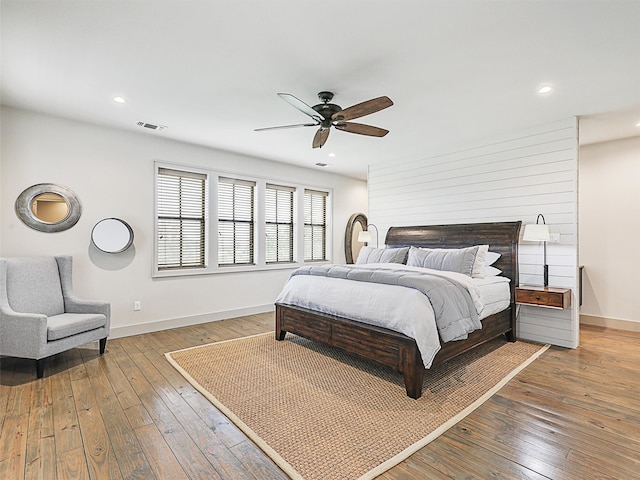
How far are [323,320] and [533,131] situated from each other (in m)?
3.51

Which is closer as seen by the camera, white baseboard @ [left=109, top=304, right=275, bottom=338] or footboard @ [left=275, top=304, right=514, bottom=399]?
footboard @ [left=275, top=304, right=514, bottom=399]

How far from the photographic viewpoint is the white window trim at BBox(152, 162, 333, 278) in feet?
15.6

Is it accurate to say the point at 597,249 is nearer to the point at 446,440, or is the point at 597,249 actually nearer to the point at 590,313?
the point at 590,313

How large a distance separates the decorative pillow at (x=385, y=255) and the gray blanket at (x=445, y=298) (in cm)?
151

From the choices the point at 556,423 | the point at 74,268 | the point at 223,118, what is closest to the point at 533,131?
the point at 556,423

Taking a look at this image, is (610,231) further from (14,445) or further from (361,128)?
(14,445)

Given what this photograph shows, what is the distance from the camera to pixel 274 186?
5.99 meters

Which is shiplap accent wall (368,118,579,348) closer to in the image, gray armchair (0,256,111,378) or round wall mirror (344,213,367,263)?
round wall mirror (344,213,367,263)

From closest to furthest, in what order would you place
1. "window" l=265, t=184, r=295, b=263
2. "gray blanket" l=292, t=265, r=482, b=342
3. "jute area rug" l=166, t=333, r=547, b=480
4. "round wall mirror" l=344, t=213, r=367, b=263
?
"jute area rug" l=166, t=333, r=547, b=480, "gray blanket" l=292, t=265, r=482, b=342, "window" l=265, t=184, r=295, b=263, "round wall mirror" l=344, t=213, r=367, b=263

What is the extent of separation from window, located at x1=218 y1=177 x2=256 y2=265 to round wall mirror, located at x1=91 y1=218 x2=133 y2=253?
4.52 feet

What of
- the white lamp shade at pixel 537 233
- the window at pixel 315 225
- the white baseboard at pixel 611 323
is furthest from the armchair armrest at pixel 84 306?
the white baseboard at pixel 611 323

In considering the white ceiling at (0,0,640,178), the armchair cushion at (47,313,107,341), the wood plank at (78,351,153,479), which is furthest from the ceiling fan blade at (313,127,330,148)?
the armchair cushion at (47,313,107,341)

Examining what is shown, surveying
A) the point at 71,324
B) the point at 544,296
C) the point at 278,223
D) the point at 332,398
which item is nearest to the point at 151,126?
the point at 71,324

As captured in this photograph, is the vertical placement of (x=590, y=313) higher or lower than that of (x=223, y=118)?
lower
